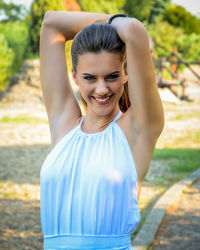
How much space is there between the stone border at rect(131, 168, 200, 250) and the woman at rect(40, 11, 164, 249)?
222 centimetres

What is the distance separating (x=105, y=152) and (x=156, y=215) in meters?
3.21

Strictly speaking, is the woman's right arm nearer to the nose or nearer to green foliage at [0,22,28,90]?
the nose

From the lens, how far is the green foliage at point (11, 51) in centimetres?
1838

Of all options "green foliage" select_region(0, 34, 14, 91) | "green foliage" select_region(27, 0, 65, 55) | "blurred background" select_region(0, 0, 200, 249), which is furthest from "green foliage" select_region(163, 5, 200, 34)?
"green foliage" select_region(0, 34, 14, 91)

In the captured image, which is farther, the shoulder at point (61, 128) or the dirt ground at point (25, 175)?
the dirt ground at point (25, 175)

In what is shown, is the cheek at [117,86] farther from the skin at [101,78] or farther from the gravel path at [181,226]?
the gravel path at [181,226]

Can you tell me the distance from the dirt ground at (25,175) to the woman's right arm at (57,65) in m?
2.48

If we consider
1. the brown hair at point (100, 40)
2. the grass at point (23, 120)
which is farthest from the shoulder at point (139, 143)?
the grass at point (23, 120)

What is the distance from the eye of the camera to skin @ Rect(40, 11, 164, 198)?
1573 mm

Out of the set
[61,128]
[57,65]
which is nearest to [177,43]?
[57,65]

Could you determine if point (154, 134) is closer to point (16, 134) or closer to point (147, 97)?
point (147, 97)

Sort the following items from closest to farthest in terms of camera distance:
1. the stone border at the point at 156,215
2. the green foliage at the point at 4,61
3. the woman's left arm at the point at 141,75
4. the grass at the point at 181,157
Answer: the woman's left arm at the point at 141,75 → the stone border at the point at 156,215 → the grass at the point at 181,157 → the green foliage at the point at 4,61

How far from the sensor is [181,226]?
A: 441 centimetres

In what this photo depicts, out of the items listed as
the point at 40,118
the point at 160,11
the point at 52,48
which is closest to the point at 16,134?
the point at 40,118
